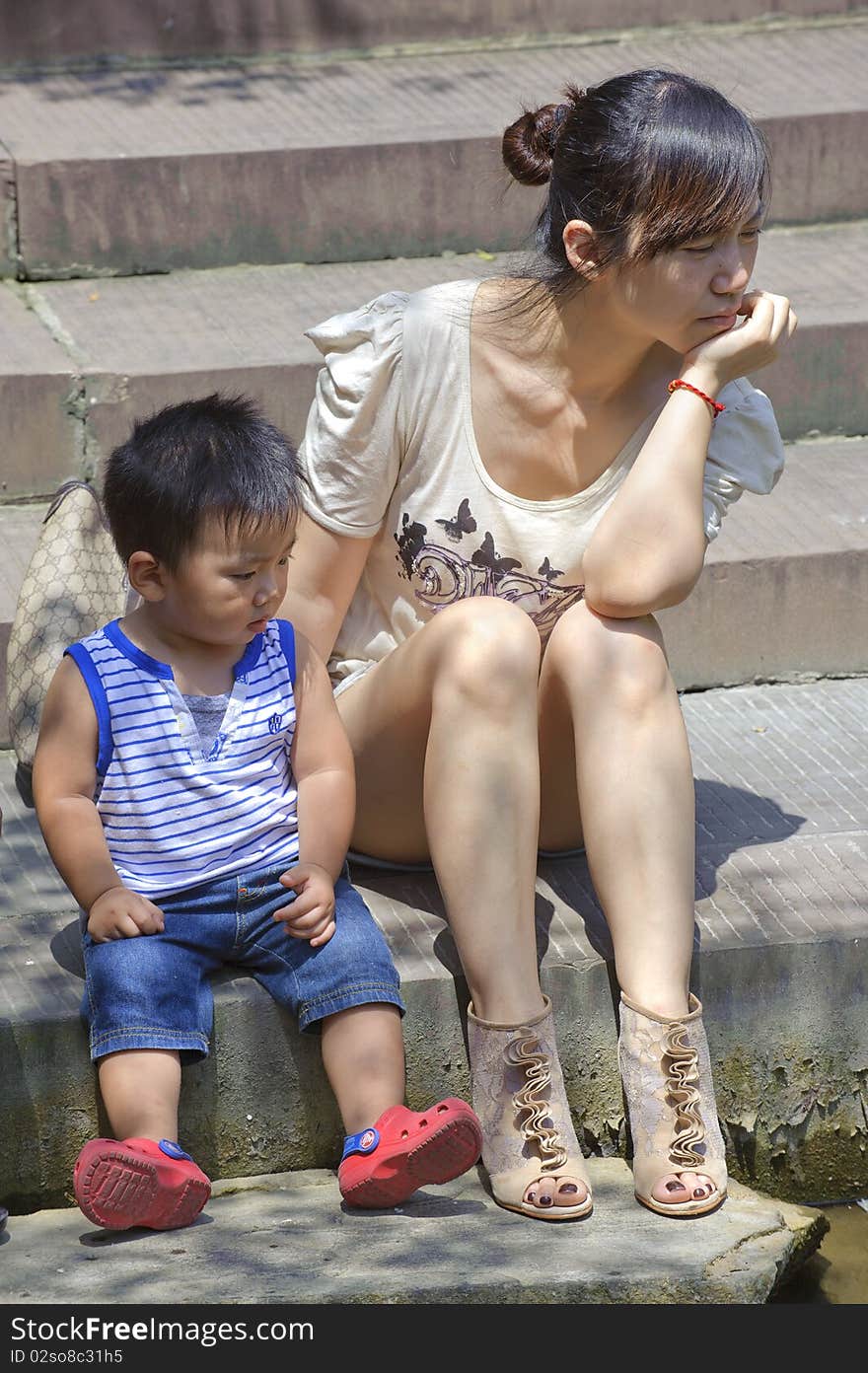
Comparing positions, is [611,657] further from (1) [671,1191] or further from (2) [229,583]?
(1) [671,1191]

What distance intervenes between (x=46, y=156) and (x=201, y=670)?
2.18 metres

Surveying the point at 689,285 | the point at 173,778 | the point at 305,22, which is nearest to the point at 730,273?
the point at 689,285

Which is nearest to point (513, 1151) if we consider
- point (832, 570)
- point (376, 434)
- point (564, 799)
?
point (564, 799)

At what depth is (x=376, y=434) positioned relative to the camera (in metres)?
2.79

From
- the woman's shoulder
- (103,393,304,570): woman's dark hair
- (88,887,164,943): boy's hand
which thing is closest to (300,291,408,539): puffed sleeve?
the woman's shoulder

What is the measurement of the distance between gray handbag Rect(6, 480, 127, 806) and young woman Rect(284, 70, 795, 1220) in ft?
1.44

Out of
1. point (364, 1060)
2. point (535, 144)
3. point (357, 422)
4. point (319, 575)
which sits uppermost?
point (535, 144)

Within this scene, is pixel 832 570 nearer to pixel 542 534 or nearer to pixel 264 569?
pixel 542 534

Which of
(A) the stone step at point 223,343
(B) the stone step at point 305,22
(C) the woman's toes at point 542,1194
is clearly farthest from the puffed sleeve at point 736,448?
(B) the stone step at point 305,22

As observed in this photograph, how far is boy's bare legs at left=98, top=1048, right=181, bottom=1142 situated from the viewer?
7.89ft

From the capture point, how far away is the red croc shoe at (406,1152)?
2.33 m

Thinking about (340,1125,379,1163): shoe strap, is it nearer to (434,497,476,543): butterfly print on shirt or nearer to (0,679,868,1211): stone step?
(0,679,868,1211): stone step

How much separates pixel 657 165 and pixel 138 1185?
60.0 inches

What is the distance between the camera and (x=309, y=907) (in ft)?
8.41
